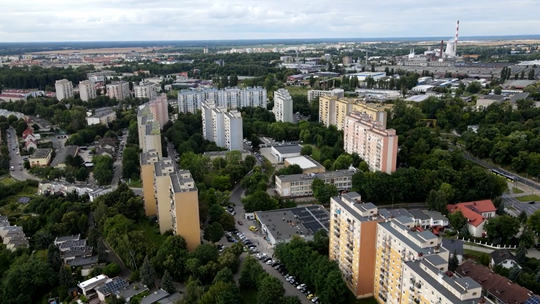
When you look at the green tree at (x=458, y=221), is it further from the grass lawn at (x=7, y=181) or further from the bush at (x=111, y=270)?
the grass lawn at (x=7, y=181)

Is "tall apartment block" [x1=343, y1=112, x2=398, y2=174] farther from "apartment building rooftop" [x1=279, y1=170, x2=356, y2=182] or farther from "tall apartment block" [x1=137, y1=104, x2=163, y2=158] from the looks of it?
"tall apartment block" [x1=137, y1=104, x2=163, y2=158]

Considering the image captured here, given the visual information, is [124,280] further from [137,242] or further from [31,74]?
[31,74]

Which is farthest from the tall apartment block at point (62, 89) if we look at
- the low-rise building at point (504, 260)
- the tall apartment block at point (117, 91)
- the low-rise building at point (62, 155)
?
the low-rise building at point (504, 260)

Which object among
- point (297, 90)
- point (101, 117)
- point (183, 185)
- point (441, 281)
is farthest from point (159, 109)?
point (441, 281)

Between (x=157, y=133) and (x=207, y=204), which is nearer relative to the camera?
(x=207, y=204)

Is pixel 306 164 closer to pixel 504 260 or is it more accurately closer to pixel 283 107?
pixel 283 107

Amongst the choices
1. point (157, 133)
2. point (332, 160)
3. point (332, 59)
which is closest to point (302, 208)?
point (332, 160)
